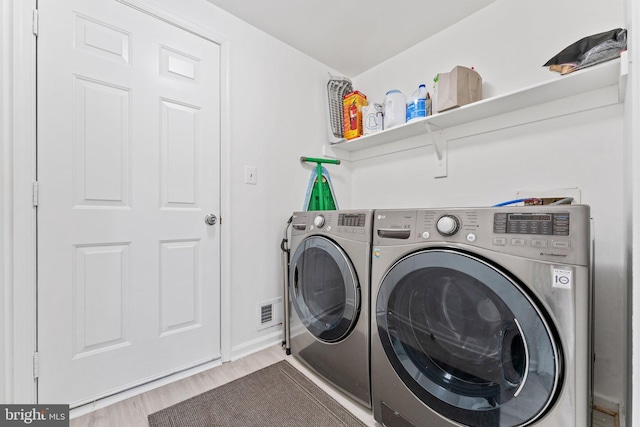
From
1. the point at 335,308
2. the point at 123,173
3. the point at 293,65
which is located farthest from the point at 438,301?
the point at 293,65

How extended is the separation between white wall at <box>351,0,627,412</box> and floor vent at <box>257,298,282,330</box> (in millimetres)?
1157

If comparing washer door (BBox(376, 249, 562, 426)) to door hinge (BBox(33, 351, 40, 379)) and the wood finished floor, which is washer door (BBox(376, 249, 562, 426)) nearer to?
the wood finished floor

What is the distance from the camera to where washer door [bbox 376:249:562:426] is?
2.43ft

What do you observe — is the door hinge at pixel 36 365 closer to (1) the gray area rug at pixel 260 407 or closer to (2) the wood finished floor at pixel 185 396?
(2) the wood finished floor at pixel 185 396

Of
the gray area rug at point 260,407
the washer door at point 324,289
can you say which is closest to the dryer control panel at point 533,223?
the washer door at point 324,289

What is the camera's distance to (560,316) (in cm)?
70

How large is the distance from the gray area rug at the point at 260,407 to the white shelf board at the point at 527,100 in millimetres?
1622

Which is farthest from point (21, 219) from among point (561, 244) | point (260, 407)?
point (561, 244)

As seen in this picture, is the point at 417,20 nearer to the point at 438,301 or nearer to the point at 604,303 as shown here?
the point at 438,301

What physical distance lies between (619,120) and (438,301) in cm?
121

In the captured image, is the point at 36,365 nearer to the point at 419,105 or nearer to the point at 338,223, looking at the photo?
the point at 338,223

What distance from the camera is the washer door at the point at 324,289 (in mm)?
1226

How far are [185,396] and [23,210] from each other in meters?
1.10

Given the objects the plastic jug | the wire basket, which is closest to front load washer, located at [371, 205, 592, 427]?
the plastic jug
